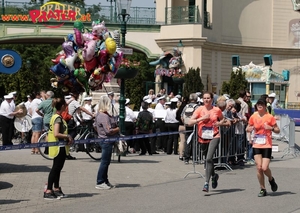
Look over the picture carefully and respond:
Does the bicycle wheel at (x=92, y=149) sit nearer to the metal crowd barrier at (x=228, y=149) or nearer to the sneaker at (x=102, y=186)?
the metal crowd barrier at (x=228, y=149)

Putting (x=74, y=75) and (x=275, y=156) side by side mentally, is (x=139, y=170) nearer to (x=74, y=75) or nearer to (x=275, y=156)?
(x=74, y=75)

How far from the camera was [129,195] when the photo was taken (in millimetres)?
11953

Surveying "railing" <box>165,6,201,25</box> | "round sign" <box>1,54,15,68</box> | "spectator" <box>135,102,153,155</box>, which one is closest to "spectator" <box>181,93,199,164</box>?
"spectator" <box>135,102,153,155</box>

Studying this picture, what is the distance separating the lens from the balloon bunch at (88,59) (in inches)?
659

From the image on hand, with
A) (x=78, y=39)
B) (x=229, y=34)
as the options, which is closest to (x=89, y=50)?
(x=78, y=39)

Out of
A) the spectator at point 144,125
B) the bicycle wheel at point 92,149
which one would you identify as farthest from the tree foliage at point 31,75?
the bicycle wheel at point 92,149

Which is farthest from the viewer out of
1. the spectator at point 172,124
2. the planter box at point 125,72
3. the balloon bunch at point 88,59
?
the spectator at point 172,124

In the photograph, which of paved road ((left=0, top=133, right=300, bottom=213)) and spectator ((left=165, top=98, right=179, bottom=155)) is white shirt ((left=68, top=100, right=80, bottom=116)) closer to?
paved road ((left=0, top=133, right=300, bottom=213))

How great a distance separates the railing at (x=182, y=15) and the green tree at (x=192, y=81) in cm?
428

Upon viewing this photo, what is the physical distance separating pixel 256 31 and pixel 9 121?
33233 mm

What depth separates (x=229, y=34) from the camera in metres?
48.1

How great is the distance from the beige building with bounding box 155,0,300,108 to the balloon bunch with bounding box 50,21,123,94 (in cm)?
2649

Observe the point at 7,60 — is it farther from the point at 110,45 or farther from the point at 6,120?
the point at 6,120

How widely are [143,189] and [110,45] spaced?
5.01 metres
